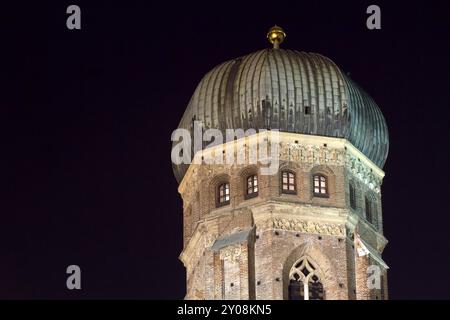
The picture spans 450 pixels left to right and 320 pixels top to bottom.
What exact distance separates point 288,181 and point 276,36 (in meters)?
6.69

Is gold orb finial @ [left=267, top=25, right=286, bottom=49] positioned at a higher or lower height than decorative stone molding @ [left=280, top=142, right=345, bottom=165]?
higher

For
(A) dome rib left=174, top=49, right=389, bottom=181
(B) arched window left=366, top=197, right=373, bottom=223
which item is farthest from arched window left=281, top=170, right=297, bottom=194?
(B) arched window left=366, top=197, right=373, bottom=223

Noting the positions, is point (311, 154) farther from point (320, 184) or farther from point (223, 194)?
point (223, 194)

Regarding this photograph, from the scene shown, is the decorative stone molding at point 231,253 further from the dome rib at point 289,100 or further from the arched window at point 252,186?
the dome rib at point 289,100

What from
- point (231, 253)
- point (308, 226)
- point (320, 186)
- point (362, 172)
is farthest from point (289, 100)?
point (231, 253)

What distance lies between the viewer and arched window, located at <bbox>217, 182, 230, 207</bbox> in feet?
311

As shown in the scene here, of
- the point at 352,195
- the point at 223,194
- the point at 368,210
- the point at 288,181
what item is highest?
the point at 288,181

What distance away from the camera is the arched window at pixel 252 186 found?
309 feet

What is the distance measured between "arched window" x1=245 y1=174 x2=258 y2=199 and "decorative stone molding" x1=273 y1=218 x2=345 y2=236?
1.59 meters

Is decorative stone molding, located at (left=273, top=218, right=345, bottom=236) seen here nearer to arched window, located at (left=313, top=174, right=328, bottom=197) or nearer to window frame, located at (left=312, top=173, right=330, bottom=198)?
window frame, located at (left=312, top=173, right=330, bottom=198)

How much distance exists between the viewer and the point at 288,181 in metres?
94.2

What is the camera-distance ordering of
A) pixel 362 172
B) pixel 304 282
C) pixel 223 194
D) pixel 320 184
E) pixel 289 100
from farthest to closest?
pixel 362 172 < pixel 223 194 < pixel 289 100 < pixel 320 184 < pixel 304 282

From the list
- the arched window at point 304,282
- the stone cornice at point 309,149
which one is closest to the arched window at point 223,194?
the stone cornice at point 309,149
